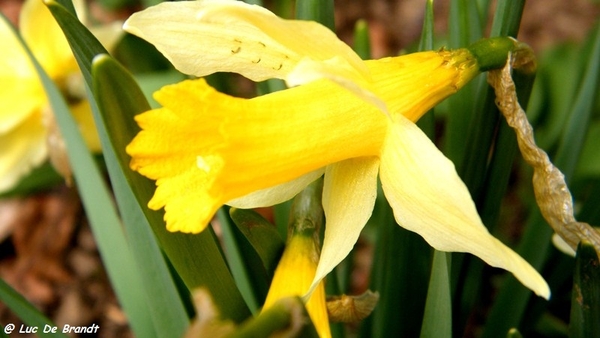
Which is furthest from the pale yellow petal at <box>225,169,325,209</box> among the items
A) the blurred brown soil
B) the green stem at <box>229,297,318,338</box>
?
the blurred brown soil

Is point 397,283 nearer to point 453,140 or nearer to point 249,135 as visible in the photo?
point 453,140

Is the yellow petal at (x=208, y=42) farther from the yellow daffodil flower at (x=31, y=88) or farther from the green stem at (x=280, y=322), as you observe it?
the yellow daffodil flower at (x=31, y=88)

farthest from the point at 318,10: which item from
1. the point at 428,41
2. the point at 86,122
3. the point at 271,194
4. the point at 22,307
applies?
the point at 86,122

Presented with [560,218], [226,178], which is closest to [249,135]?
[226,178]

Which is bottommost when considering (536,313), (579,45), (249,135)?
(536,313)

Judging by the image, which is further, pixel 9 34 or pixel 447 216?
pixel 9 34

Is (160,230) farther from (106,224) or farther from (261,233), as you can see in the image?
(106,224)

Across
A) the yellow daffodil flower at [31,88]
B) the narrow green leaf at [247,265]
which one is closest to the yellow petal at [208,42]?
the narrow green leaf at [247,265]

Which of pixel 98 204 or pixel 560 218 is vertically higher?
pixel 560 218
